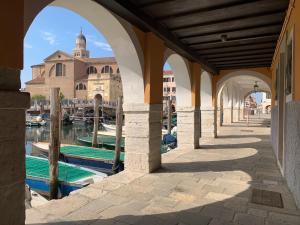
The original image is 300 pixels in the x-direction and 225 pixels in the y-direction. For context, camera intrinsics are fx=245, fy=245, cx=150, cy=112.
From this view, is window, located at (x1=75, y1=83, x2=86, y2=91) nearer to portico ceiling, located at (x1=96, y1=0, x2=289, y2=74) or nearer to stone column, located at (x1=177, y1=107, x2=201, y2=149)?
stone column, located at (x1=177, y1=107, x2=201, y2=149)

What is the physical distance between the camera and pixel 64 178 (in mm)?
7578

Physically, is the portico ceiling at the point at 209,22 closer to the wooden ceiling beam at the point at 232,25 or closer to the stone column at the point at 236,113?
the wooden ceiling beam at the point at 232,25

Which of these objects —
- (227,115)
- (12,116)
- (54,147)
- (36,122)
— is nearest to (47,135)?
(36,122)

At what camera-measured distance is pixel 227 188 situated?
4445 mm

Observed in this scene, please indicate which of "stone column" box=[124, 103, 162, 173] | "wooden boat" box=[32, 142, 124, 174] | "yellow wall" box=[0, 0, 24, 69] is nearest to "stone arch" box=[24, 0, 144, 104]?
"stone column" box=[124, 103, 162, 173]

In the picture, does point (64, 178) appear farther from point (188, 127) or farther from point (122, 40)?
point (122, 40)

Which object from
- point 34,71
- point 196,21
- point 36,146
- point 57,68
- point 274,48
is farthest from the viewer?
point 34,71

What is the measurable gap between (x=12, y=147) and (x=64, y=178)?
5774 millimetres

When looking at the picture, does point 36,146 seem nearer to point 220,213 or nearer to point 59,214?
point 59,214

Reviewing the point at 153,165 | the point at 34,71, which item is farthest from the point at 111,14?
the point at 34,71

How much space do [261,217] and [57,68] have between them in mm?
54495

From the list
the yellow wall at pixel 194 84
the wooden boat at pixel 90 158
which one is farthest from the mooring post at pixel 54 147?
the yellow wall at pixel 194 84

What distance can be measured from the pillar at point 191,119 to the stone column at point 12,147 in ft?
21.5

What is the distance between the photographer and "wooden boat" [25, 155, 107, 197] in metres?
7.16
